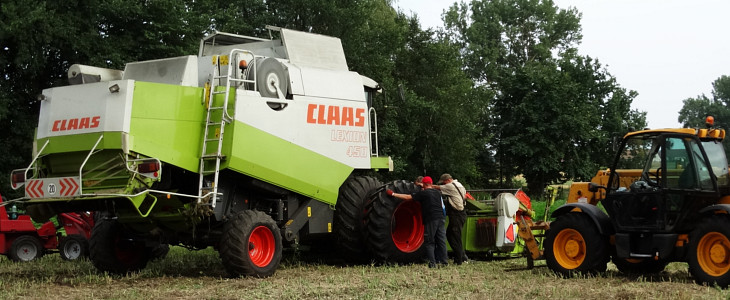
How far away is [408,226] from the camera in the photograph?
14.3 m

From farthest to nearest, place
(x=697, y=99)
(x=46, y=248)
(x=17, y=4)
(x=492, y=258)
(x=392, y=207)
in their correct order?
1. (x=697, y=99)
2. (x=17, y=4)
3. (x=46, y=248)
4. (x=492, y=258)
5. (x=392, y=207)

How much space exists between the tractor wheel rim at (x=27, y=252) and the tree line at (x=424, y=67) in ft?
23.5

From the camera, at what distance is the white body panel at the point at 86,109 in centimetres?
1082

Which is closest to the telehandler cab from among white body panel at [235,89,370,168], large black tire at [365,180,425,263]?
large black tire at [365,180,425,263]

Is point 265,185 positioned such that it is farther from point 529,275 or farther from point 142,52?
point 142,52

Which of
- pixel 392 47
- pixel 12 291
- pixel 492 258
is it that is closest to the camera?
pixel 12 291

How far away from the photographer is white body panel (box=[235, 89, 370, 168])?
472 inches

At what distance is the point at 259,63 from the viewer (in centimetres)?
1257

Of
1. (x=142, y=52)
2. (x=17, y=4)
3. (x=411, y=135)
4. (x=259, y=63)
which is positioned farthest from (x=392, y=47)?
(x=259, y=63)

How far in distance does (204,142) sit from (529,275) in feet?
15.8

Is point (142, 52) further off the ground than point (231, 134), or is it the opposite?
point (142, 52)

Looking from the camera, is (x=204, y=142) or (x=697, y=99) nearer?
(x=204, y=142)

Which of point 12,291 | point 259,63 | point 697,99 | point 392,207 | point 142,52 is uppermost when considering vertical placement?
point 697,99

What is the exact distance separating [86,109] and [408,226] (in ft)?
18.7
